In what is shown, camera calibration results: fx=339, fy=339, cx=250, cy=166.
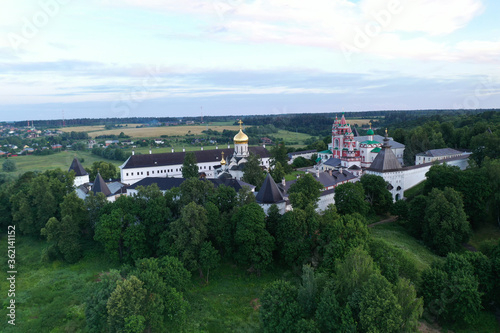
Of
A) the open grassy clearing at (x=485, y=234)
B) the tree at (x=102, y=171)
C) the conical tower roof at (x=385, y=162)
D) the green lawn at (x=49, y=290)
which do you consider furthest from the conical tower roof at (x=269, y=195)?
the tree at (x=102, y=171)

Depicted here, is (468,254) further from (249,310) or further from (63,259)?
(63,259)

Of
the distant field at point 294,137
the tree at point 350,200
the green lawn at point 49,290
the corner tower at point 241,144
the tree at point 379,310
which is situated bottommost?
the green lawn at point 49,290

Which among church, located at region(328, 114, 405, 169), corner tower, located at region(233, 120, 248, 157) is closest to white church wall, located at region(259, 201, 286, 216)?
corner tower, located at region(233, 120, 248, 157)

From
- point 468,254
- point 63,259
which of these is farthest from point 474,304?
point 63,259

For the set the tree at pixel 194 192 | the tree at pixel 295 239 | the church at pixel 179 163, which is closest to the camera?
the tree at pixel 295 239

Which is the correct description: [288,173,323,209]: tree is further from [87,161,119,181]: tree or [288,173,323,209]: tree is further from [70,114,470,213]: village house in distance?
[87,161,119,181]: tree

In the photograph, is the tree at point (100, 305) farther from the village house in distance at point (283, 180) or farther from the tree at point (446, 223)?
the tree at point (446, 223)
